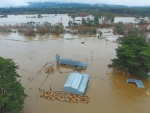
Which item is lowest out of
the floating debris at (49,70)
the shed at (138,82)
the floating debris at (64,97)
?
the floating debris at (64,97)

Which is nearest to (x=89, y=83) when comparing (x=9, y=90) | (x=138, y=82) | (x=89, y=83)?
(x=89, y=83)

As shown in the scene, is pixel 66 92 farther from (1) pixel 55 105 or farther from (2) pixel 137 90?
(2) pixel 137 90

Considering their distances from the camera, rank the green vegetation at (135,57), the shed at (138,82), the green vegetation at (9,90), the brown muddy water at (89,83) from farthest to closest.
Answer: the green vegetation at (135,57)
the shed at (138,82)
the brown muddy water at (89,83)
the green vegetation at (9,90)

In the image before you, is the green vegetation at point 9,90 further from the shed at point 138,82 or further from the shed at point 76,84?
the shed at point 138,82

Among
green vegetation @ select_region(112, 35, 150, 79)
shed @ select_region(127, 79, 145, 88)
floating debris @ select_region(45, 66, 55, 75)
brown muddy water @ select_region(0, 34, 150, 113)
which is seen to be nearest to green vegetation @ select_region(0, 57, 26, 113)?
brown muddy water @ select_region(0, 34, 150, 113)

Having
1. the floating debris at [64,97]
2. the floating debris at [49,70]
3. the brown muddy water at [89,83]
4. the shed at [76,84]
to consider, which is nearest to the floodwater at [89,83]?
the brown muddy water at [89,83]
